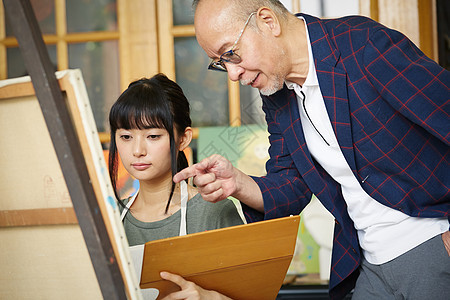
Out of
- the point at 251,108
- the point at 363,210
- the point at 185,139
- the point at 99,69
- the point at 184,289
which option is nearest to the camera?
the point at 184,289

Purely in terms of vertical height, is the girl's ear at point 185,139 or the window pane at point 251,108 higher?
the girl's ear at point 185,139

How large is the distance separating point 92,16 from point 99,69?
0.28 metres

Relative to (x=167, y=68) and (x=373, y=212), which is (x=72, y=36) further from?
(x=373, y=212)

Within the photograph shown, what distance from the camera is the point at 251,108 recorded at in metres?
2.65

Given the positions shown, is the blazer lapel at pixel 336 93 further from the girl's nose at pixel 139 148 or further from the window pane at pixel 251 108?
the window pane at pixel 251 108

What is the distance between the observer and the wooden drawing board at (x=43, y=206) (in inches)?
25.2

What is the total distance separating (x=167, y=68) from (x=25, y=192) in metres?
2.01

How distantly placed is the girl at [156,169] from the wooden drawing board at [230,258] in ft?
0.90

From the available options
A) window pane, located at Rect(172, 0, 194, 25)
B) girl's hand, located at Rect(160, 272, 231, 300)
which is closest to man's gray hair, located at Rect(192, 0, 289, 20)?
girl's hand, located at Rect(160, 272, 231, 300)

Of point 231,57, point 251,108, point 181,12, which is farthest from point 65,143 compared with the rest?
point 181,12

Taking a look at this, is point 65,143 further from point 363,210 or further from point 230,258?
point 363,210

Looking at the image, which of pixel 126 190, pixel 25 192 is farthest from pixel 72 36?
pixel 25 192

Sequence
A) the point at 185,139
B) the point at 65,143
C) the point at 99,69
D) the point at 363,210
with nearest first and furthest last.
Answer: the point at 65,143, the point at 363,210, the point at 185,139, the point at 99,69

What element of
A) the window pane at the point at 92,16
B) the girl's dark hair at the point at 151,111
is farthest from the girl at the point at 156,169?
the window pane at the point at 92,16
